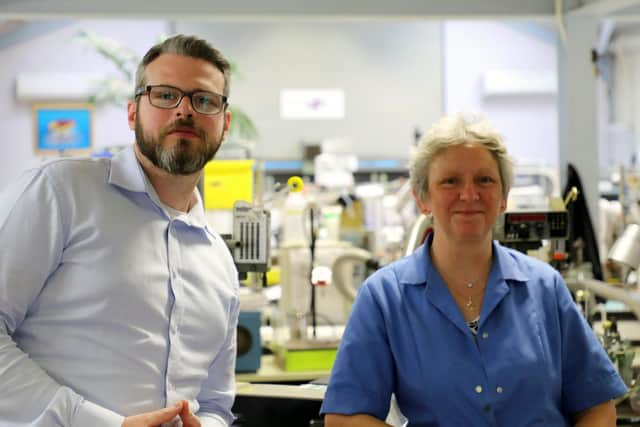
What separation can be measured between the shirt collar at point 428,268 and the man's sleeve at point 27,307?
707 millimetres

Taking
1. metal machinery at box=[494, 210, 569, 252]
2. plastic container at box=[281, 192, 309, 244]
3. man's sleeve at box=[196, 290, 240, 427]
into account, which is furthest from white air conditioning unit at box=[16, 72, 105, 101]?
man's sleeve at box=[196, 290, 240, 427]

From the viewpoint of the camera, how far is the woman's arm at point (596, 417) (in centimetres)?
185

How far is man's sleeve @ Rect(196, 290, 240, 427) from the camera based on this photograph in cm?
186

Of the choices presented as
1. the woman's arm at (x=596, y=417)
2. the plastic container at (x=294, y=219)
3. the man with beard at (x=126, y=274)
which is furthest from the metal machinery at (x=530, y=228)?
the plastic container at (x=294, y=219)

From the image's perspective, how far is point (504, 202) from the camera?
194 cm

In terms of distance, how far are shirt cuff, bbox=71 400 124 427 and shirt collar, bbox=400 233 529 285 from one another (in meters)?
0.70

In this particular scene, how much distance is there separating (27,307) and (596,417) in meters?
1.22

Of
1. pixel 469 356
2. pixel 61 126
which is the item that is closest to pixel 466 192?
pixel 469 356

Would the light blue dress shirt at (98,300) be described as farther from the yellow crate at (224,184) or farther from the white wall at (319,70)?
the white wall at (319,70)

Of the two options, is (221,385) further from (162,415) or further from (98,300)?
(98,300)

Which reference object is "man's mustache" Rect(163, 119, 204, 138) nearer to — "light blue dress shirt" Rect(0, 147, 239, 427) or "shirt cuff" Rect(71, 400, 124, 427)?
"light blue dress shirt" Rect(0, 147, 239, 427)

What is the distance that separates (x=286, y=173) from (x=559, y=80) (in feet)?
16.5

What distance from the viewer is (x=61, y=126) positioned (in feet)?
32.7

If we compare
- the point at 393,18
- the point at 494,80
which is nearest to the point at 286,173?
the point at 494,80
